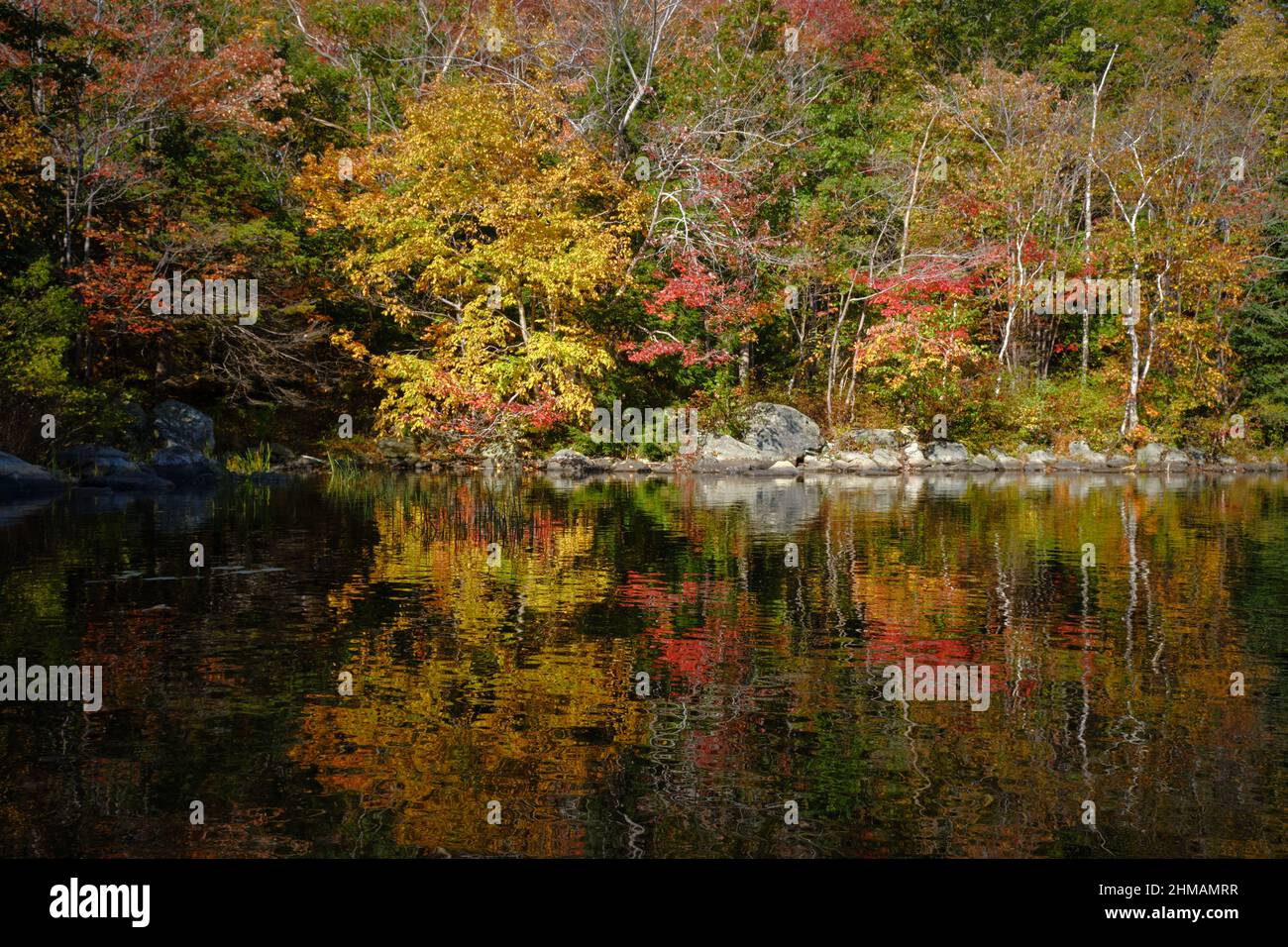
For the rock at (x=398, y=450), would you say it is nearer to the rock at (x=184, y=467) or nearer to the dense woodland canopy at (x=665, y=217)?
the dense woodland canopy at (x=665, y=217)

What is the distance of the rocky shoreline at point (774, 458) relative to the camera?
31594 millimetres

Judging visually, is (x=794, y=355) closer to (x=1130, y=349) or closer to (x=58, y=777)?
(x=1130, y=349)

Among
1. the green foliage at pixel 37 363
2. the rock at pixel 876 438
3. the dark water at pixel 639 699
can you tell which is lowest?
the dark water at pixel 639 699

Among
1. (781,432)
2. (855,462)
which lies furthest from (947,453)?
(781,432)

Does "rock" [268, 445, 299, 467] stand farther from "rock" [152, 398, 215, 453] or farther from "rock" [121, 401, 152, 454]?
"rock" [121, 401, 152, 454]

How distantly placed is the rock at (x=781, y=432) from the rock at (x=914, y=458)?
2759 mm

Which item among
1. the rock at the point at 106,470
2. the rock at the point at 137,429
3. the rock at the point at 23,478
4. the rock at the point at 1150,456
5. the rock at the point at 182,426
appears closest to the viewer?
the rock at the point at 23,478

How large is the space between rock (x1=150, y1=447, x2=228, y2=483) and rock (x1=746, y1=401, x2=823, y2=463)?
53.4 ft

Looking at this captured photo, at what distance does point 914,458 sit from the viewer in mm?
36750

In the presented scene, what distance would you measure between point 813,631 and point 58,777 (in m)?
6.48

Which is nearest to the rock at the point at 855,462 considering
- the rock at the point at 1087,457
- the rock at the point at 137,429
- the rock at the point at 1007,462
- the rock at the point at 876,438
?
the rock at the point at 876,438

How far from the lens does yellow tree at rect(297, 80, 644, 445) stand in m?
33.3
